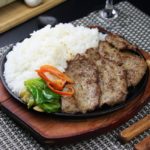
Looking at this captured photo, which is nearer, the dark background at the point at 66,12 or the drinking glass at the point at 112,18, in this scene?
the dark background at the point at 66,12

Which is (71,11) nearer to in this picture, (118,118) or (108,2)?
(108,2)

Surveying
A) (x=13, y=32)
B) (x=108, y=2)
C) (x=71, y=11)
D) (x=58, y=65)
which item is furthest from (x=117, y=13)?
(x=58, y=65)

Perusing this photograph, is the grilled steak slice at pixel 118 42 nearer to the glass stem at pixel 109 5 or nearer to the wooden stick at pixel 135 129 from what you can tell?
the wooden stick at pixel 135 129

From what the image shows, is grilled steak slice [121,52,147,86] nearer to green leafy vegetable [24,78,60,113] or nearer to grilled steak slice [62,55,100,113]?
grilled steak slice [62,55,100,113]

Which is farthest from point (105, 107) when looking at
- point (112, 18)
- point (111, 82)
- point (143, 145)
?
point (112, 18)

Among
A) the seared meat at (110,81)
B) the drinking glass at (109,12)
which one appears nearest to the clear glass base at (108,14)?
the drinking glass at (109,12)

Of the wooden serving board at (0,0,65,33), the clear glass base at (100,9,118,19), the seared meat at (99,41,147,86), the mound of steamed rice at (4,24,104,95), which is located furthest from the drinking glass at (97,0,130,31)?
the seared meat at (99,41,147,86)

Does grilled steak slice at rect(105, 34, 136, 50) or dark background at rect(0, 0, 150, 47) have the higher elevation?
grilled steak slice at rect(105, 34, 136, 50)
